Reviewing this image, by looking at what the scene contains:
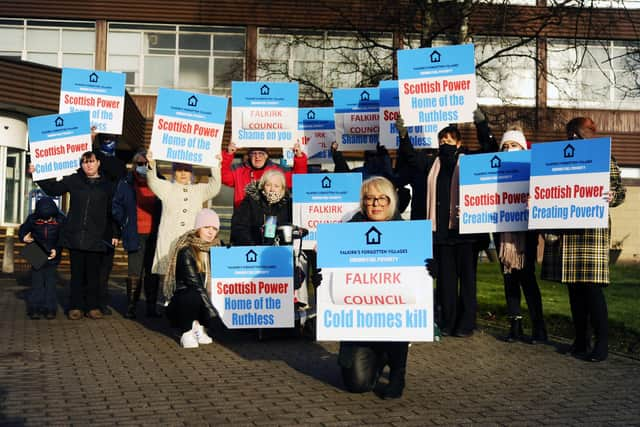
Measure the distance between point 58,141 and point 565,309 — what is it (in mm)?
7454

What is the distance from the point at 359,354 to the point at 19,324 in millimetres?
5738

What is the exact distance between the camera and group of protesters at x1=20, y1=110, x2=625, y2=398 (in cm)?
823

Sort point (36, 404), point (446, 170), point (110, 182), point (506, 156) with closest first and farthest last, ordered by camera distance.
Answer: point (36, 404), point (506, 156), point (446, 170), point (110, 182)

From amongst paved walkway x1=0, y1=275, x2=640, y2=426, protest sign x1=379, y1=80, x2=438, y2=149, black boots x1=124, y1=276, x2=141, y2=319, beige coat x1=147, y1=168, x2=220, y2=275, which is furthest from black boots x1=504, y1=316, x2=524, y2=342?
black boots x1=124, y1=276, x2=141, y2=319

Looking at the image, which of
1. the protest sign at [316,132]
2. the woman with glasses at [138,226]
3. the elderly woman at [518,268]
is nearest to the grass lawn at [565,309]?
the elderly woman at [518,268]

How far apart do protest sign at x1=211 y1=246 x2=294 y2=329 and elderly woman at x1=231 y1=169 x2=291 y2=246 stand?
22.2 inches

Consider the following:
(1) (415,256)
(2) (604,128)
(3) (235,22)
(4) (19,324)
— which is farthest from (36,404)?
(2) (604,128)

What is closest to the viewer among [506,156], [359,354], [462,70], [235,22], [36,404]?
[36,404]

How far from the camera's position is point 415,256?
21.8 ft

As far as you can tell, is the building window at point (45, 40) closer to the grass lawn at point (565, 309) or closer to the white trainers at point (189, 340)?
the grass lawn at point (565, 309)

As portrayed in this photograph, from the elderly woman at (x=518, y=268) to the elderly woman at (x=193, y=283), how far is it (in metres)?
3.06

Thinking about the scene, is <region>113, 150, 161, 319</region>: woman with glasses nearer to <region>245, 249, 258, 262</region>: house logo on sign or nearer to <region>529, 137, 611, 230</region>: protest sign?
<region>245, 249, 258, 262</region>: house logo on sign

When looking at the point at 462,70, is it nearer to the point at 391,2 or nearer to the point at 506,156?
the point at 506,156

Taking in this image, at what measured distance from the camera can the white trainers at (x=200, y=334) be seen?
30.2 feet
